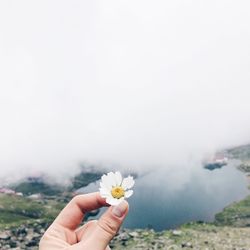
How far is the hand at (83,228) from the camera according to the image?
4.16 metres

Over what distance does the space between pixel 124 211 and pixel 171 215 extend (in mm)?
156962

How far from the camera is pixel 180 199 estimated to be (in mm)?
174125

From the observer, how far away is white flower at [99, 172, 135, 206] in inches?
161

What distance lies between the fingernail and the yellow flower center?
0.06 meters

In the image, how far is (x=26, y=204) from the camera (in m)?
176

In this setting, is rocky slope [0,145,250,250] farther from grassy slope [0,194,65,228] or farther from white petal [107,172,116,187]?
white petal [107,172,116,187]

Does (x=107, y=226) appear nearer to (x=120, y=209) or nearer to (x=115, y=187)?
(x=120, y=209)

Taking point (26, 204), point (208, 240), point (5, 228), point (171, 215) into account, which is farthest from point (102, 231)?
point (26, 204)

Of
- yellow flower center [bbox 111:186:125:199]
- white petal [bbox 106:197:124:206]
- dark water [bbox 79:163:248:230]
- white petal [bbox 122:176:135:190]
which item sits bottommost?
dark water [bbox 79:163:248:230]

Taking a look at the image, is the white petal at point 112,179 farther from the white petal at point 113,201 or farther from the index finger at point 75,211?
the index finger at point 75,211

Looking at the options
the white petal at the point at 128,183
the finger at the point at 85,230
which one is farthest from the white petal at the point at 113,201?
the finger at the point at 85,230

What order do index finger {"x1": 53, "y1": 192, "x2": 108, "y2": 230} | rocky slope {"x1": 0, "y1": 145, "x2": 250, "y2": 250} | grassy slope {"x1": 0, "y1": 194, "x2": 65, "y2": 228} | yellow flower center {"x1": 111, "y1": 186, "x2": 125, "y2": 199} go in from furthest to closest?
grassy slope {"x1": 0, "y1": 194, "x2": 65, "y2": 228} < rocky slope {"x1": 0, "y1": 145, "x2": 250, "y2": 250} < index finger {"x1": 53, "y1": 192, "x2": 108, "y2": 230} < yellow flower center {"x1": 111, "y1": 186, "x2": 125, "y2": 199}

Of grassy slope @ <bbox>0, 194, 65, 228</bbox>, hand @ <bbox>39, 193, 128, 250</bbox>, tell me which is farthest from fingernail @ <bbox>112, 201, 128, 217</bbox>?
grassy slope @ <bbox>0, 194, 65, 228</bbox>

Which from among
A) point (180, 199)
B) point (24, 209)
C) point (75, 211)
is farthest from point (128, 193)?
point (180, 199)
